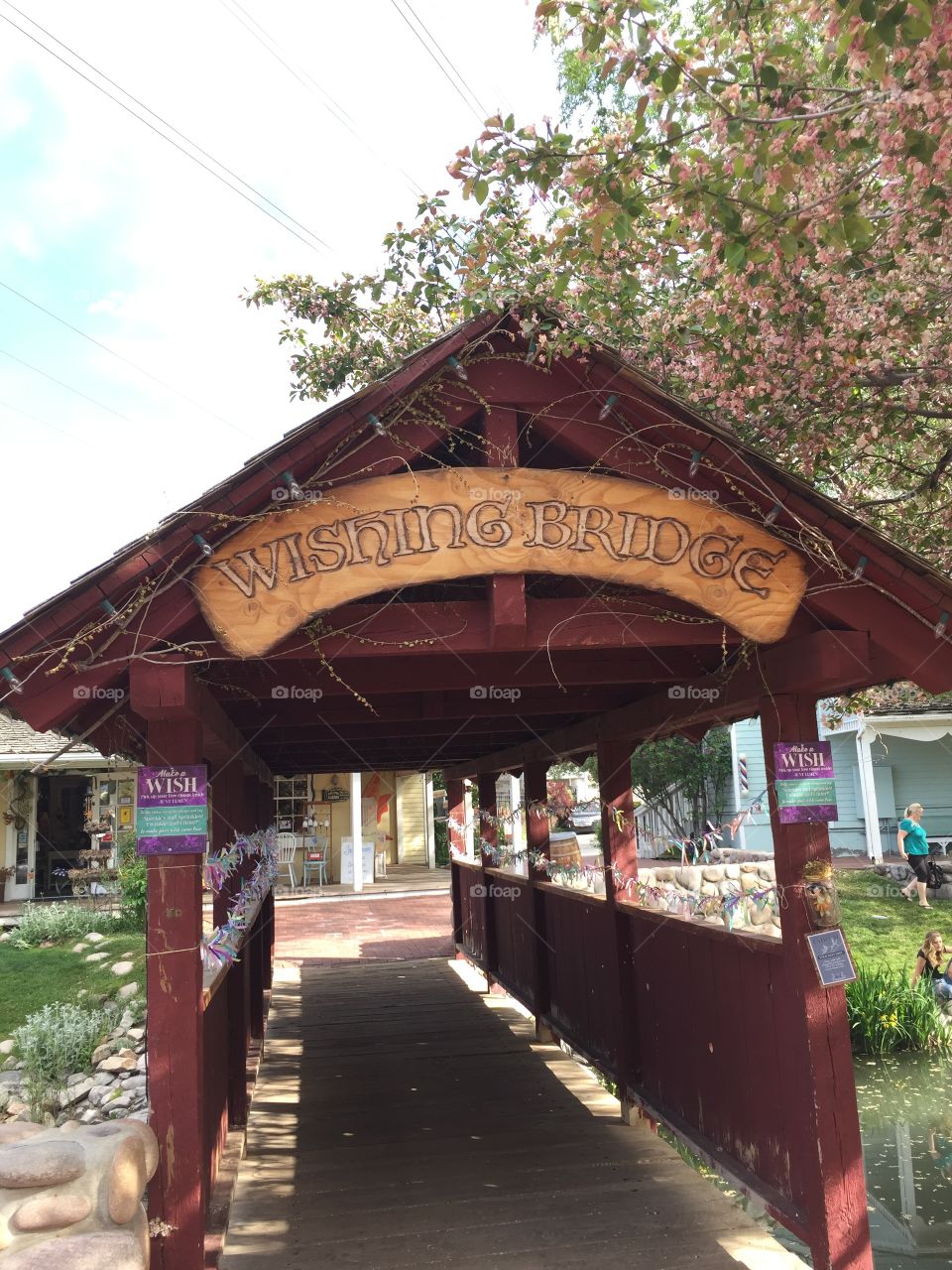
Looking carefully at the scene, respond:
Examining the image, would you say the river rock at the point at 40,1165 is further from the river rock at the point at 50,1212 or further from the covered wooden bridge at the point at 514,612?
the covered wooden bridge at the point at 514,612

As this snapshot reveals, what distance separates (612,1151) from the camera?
581 cm

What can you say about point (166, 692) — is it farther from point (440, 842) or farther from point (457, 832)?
point (440, 842)

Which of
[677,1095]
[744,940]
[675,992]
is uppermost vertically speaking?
[744,940]

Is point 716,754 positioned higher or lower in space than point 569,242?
lower

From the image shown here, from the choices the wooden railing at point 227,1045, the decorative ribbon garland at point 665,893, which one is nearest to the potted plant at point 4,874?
the wooden railing at point 227,1045

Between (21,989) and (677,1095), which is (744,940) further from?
(21,989)

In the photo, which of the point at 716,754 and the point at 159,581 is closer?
the point at 159,581

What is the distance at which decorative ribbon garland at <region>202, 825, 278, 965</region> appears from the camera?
4.58 metres

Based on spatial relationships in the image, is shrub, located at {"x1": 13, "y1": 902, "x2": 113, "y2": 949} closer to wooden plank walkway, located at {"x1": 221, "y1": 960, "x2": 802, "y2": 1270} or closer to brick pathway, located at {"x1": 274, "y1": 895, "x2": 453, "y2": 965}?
brick pathway, located at {"x1": 274, "y1": 895, "x2": 453, "y2": 965}

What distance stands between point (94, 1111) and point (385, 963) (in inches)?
209

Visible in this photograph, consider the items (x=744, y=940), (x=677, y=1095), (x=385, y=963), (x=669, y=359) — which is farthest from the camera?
(x=385, y=963)

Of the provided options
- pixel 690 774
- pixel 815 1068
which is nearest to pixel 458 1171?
pixel 815 1068

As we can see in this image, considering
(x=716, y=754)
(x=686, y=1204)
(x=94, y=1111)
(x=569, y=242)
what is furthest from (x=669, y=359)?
(x=716, y=754)

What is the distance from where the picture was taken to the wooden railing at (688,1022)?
4348 mm
